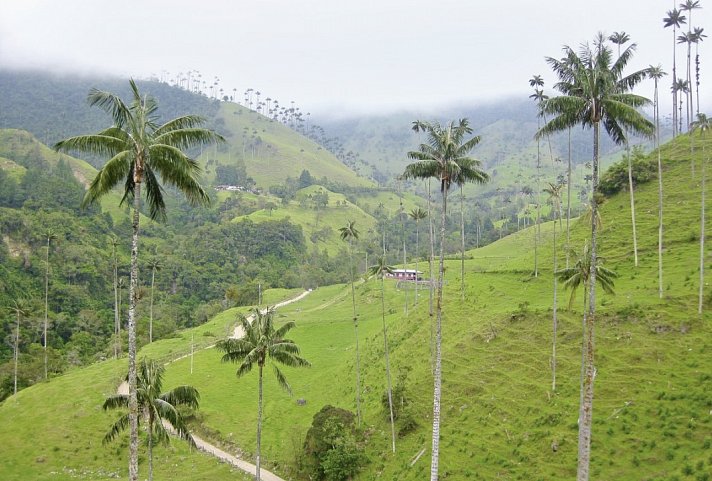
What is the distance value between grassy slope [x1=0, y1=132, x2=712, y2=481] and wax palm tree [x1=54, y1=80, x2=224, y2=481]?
27.8 meters

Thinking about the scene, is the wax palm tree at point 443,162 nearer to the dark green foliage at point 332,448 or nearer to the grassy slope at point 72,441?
the dark green foliage at point 332,448

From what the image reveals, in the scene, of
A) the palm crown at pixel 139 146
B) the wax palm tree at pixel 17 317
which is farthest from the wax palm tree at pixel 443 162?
the wax palm tree at pixel 17 317

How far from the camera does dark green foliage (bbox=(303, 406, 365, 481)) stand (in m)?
44.3

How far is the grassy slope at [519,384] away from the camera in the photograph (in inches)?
1385

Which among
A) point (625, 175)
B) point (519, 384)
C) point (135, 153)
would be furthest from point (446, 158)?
point (625, 175)

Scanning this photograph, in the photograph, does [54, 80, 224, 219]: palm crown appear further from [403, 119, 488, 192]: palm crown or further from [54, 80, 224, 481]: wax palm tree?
[403, 119, 488, 192]: palm crown

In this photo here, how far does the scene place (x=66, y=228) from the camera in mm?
147000

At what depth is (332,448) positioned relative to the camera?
1806 inches

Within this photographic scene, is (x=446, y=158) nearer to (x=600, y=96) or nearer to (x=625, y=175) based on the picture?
(x=600, y=96)

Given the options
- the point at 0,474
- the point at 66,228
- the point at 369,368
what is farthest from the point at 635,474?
the point at 66,228

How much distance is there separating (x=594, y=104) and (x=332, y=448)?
35.0 metres

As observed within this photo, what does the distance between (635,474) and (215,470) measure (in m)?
37.1

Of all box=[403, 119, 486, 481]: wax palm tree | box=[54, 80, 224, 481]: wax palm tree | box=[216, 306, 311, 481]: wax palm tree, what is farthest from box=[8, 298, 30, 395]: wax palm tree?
box=[403, 119, 486, 481]: wax palm tree

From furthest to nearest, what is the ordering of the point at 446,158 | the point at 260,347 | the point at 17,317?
1. the point at 17,317
2. the point at 260,347
3. the point at 446,158
